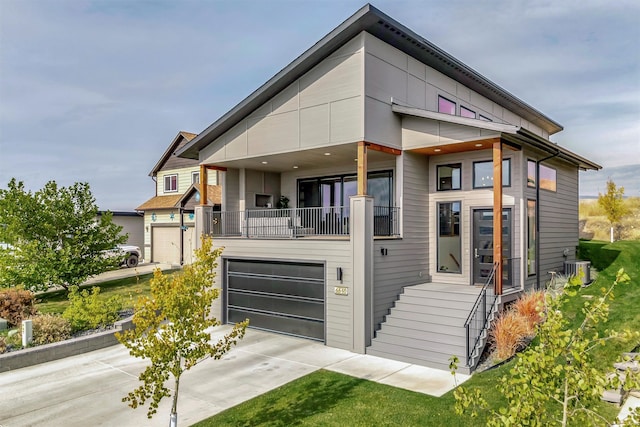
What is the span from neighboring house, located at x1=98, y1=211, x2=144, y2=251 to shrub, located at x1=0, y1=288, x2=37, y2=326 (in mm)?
17640

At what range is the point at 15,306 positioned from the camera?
12.4m

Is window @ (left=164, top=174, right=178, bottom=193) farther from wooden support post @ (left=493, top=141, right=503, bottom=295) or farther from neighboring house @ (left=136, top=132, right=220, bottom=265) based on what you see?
wooden support post @ (left=493, top=141, right=503, bottom=295)

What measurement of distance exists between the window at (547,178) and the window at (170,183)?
21.5 meters

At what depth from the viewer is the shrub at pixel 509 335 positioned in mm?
8859

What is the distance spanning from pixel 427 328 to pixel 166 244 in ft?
66.5

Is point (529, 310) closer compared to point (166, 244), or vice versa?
point (529, 310)

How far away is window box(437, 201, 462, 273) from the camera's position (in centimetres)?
1211

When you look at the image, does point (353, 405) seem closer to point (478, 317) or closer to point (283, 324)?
point (478, 317)

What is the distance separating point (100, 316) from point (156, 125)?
19.7 metres

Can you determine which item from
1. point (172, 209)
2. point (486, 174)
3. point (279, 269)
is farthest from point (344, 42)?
point (172, 209)

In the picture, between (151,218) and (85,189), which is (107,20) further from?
(151,218)

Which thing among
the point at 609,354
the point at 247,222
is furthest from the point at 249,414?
the point at 247,222

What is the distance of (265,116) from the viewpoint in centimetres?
1290

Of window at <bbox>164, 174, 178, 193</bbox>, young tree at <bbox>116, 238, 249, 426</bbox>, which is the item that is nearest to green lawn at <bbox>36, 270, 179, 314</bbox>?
window at <bbox>164, 174, 178, 193</bbox>
